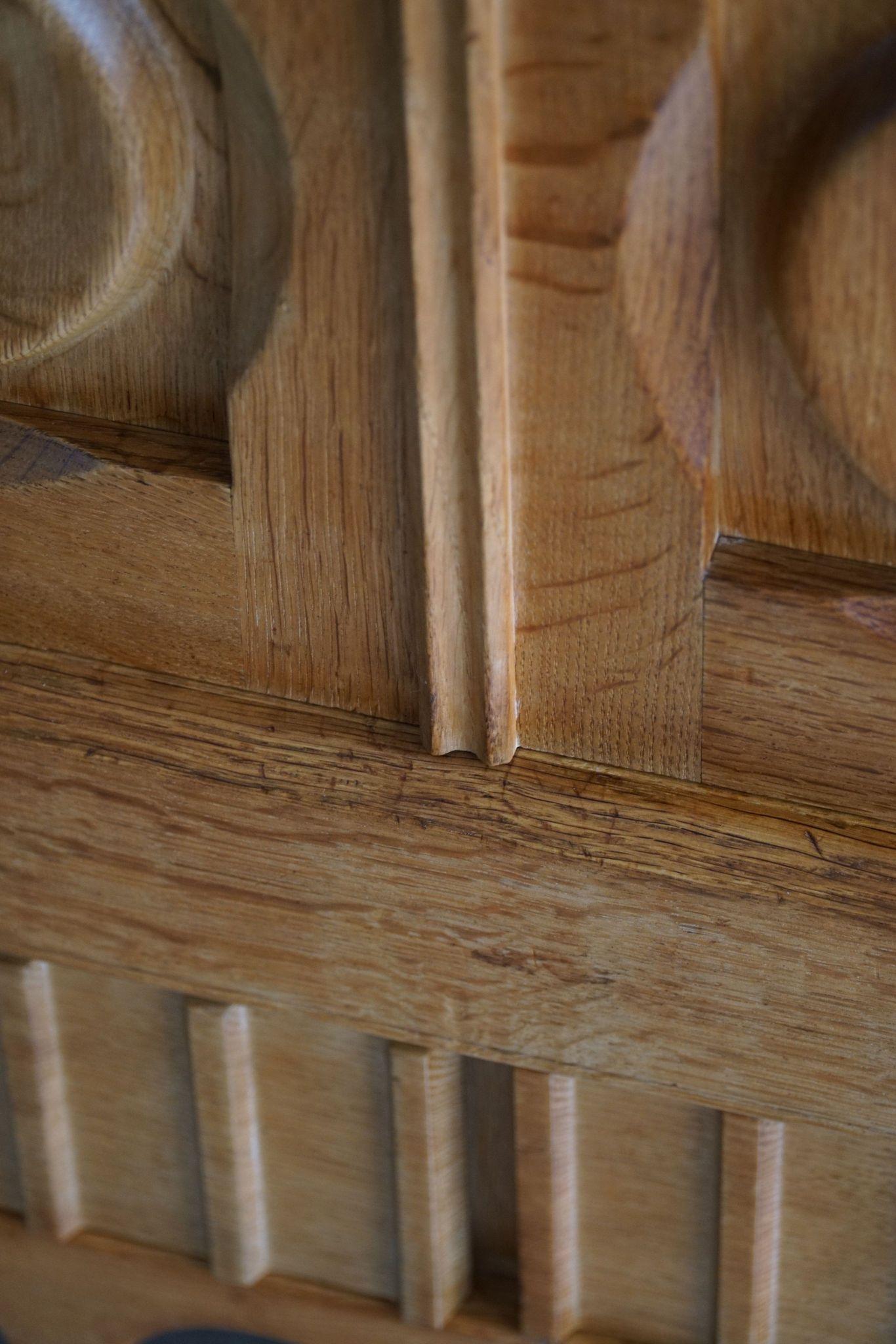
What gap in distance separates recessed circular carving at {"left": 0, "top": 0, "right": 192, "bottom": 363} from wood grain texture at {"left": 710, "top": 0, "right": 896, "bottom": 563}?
0.23m

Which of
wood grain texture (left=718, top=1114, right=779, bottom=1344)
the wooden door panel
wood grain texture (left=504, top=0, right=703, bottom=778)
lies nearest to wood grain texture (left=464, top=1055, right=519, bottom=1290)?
the wooden door panel

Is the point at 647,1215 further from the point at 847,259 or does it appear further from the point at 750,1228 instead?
the point at 847,259

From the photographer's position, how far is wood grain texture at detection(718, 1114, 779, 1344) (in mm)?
721

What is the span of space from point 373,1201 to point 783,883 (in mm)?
336

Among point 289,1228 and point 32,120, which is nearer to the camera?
point 32,120

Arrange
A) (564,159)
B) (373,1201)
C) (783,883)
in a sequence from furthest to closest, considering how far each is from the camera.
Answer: (373,1201)
(783,883)
(564,159)

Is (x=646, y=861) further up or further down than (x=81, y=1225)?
further up

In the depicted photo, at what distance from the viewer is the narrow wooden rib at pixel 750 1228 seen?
0.72 m

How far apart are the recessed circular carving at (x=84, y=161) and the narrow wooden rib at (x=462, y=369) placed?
13 centimetres

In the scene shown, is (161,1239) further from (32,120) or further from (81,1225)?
(32,120)

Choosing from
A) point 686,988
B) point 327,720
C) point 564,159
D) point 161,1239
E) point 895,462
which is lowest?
point 161,1239

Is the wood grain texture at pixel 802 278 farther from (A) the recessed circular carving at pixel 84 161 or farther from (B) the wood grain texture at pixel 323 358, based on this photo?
(A) the recessed circular carving at pixel 84 161

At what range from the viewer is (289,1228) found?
0.87 meters

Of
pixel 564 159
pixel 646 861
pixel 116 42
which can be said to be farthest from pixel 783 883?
pixel 116 42
